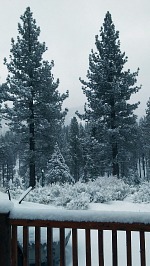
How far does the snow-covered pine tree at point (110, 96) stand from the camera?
22.3 metres

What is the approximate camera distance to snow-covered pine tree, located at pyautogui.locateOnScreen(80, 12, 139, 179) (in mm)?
22344

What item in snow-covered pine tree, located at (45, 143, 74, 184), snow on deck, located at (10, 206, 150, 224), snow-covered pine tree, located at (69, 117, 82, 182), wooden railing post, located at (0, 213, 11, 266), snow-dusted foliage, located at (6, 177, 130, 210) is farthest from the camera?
snow-covered pine tree, located at (69, 117, 82, 182)

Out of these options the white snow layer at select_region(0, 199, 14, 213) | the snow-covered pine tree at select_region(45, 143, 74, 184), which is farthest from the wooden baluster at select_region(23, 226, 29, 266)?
the snow-covered pine tree at select_region(45, 143, 74, 184)

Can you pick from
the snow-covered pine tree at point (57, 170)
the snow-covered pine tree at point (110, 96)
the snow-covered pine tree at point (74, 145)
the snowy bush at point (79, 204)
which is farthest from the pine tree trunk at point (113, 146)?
the snow-covered pine tree at point (74, 145)

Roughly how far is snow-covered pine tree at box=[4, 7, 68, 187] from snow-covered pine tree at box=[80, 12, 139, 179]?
315 cm

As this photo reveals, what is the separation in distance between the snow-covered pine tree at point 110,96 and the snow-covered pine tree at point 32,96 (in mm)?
3152

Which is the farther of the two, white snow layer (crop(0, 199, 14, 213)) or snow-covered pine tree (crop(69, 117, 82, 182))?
snow-covered pine tree (crop(69, 117, 82, 182))

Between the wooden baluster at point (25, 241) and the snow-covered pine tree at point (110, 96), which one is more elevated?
the snow-covered pine tree at point (110, 96)

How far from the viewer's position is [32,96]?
22.2 metres

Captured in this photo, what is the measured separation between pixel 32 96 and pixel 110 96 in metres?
6.00

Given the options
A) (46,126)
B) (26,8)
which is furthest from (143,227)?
(26,8)

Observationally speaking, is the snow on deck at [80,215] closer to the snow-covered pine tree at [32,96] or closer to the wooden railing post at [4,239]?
the wooden railing post at [4,239]

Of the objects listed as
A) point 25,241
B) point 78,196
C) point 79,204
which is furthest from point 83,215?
point 78,196

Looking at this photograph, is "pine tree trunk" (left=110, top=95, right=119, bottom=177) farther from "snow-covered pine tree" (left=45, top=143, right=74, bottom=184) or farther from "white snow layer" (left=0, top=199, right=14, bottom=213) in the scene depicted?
"white snow layer" (left=0, top=199, right=14, bottom=213)
